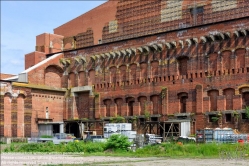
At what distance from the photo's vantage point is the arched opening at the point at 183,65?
37.4 meters

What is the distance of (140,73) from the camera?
1588 inches

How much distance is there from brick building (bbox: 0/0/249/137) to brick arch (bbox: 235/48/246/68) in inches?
2.9

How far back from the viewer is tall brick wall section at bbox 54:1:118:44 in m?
46.9

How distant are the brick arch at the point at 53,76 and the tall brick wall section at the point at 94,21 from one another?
491 cm

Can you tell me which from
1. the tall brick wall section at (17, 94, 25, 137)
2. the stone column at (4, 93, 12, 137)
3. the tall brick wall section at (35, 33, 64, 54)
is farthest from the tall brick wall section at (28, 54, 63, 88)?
the tall brick wall section at (35, 33, 64, 54)

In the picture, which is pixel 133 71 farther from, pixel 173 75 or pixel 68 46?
pixel 68 46

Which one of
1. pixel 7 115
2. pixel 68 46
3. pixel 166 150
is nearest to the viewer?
pixel 166 150

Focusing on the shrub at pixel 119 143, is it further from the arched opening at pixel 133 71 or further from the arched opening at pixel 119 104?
the arched opening at pixel 119 104

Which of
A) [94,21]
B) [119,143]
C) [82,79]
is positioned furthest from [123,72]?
[119,143]

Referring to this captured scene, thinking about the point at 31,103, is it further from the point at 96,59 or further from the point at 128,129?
the point at 128,129

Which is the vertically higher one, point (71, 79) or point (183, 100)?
point (71, 79)

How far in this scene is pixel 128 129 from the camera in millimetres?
37000

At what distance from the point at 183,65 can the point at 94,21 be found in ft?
46.7

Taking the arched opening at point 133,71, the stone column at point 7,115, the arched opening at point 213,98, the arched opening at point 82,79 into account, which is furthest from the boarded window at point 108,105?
the arched opening at point 213,98
